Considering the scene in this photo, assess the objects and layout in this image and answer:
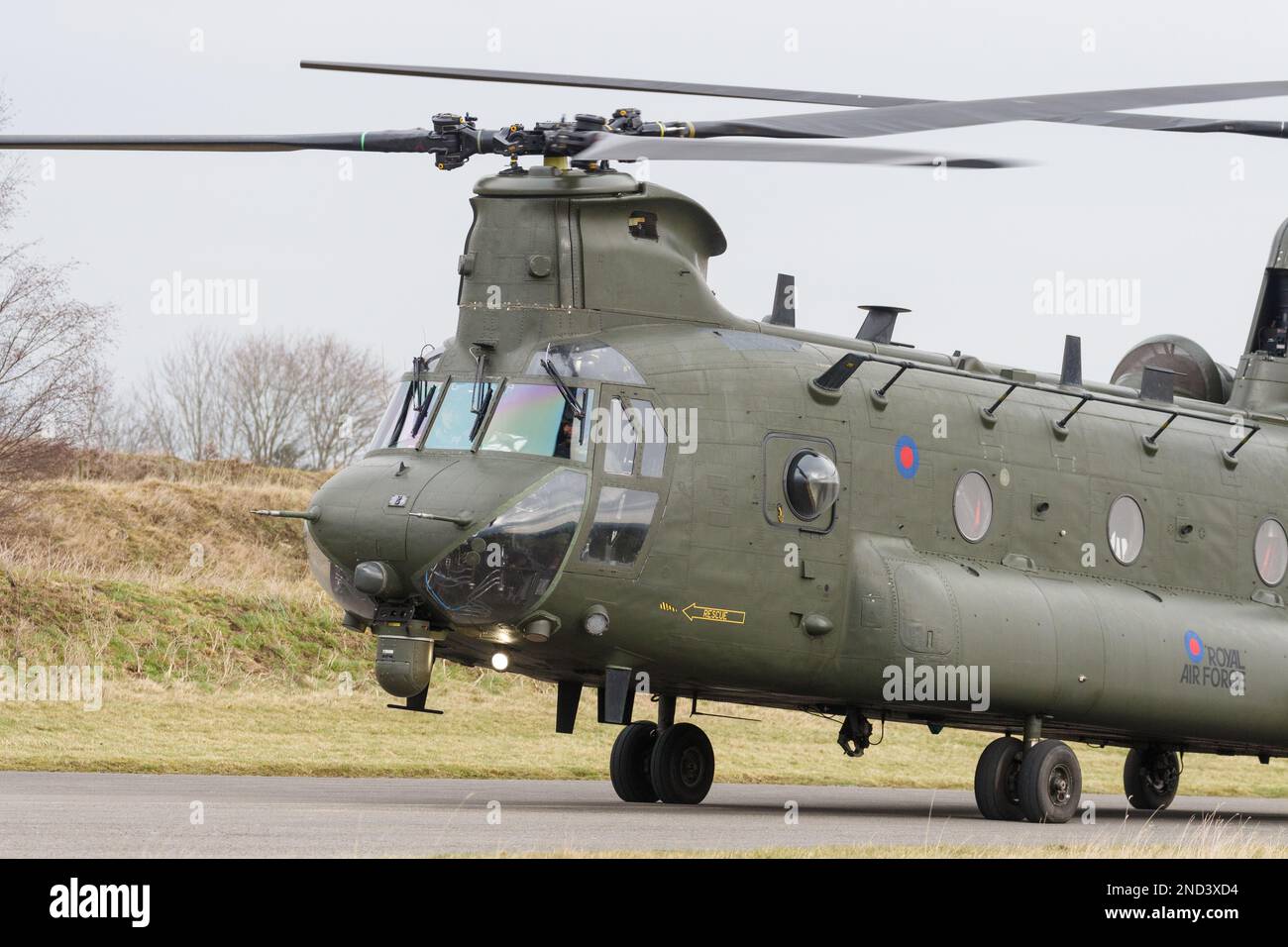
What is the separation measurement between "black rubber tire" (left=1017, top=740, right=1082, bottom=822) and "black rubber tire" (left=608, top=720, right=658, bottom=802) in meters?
4.10

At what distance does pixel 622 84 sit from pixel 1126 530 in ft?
26.0

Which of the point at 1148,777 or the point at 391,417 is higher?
the point at 391,417

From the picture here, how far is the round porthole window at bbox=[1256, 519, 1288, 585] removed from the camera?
23.5 meters

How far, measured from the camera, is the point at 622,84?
762 inches

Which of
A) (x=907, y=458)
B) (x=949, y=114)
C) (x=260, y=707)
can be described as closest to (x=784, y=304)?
(x=907, y=458)

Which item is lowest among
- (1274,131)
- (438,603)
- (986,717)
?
(986,717)

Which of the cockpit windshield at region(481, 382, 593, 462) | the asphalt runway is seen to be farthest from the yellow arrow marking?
the asphalt runway

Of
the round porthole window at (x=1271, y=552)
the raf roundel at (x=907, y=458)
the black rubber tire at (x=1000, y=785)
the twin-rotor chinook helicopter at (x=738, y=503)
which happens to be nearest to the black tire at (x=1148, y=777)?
the twin-rotor chinook helicopter at (x=738, y=503)

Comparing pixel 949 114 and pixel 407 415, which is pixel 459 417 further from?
pixel 949 114

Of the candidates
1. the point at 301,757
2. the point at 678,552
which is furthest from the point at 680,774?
the point at 301,757

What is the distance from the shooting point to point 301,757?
2605cm

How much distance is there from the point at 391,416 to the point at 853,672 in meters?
5.38

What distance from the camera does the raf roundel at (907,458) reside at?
20.0 meters
